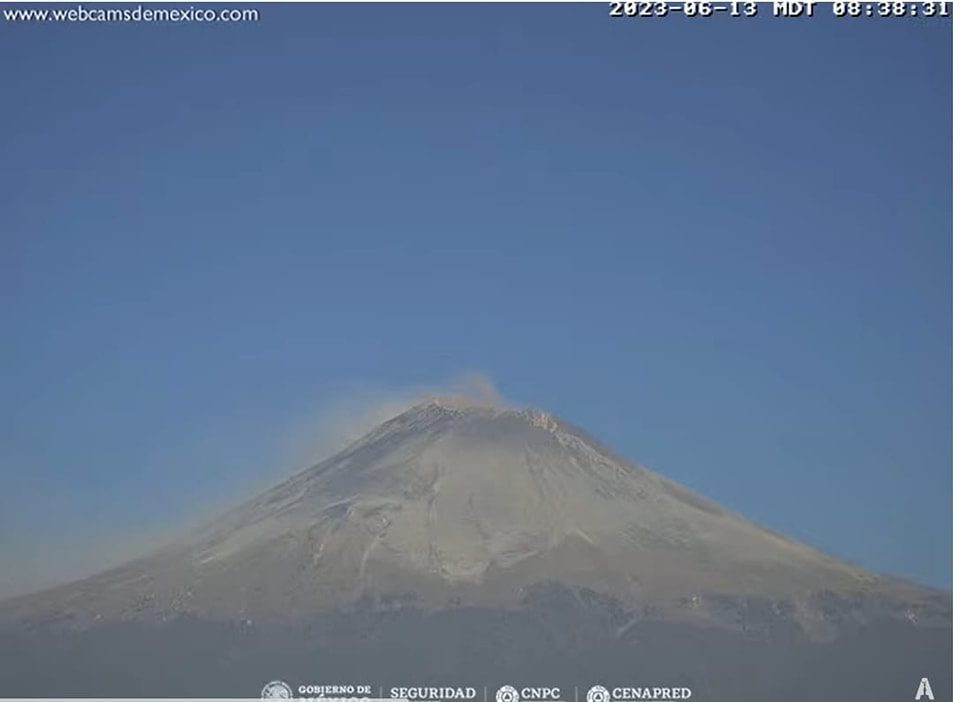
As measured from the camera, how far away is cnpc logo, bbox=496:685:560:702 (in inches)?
261

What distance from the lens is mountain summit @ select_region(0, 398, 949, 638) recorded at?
6727mm

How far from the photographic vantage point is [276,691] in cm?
665

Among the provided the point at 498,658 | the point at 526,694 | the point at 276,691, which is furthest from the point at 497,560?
the point at 276,691

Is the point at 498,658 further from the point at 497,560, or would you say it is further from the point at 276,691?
the point at 276,691

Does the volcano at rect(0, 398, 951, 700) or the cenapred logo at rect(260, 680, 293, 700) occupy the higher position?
the volcano at rect(0, 398, 951, 700)

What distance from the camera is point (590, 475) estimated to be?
6.98 meters

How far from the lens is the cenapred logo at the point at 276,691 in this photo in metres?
6.64

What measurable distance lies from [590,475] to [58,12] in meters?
3.09

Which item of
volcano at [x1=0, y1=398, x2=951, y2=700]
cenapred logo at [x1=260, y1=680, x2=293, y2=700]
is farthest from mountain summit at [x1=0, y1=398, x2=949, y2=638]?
cenapred logo at [x1=260, y1=680, x2=293, y2=700]

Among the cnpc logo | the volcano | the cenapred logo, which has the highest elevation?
the volcano

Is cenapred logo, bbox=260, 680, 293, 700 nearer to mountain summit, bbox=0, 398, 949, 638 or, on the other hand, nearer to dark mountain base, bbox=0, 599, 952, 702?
dark mountain base, bbox=0, 599, 952, 702

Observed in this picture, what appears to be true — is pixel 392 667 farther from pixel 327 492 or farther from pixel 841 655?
pixel 841 655

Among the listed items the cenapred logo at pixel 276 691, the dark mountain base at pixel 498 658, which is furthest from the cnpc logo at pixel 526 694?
the cenapred logo at pixel 276 691

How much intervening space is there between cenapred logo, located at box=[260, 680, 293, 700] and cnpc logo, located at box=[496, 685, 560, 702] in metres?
0.90
